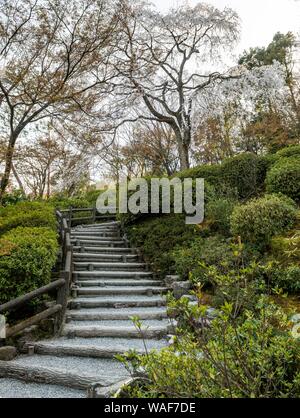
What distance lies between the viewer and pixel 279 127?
1508 cm

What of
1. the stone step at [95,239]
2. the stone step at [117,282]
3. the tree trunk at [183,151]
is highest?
the tree trunk at [183,151]

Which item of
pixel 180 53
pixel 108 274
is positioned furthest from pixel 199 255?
pixel 180 53

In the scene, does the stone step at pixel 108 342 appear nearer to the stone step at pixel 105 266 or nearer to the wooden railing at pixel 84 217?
the stone step at pixel 105 266

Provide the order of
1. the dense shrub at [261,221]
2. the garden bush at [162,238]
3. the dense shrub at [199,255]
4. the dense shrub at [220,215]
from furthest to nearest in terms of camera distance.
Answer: the garden bush at [162,238]
the dense shrub at [220,215]
the dense shrub at [261,221]
the dense shrub at [199,255]

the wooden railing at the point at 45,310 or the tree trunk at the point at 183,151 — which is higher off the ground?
the tree trunk at the point at 183,151

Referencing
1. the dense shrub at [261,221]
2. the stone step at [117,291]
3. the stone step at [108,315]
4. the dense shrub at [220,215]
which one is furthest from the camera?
the dense shrub at [220,215]

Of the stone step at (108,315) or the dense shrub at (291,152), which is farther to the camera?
the dense shrub at (291,152)

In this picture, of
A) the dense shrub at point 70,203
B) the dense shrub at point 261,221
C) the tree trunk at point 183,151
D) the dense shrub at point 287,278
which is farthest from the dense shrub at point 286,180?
the dense shrub at point 70,203

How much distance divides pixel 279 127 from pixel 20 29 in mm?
10923

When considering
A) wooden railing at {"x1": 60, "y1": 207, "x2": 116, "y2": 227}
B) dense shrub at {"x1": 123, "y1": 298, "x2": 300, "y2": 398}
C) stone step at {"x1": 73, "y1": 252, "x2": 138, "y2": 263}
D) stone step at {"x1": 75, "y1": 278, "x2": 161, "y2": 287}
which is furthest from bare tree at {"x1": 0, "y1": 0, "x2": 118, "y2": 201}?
dense shrub at {"x1": 123, "y1": 298, "x2": 300, "y2": 398}

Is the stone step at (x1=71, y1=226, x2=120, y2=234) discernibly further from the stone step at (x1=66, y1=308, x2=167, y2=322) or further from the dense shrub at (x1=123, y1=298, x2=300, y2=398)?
the dense shrub at (x1=123, y1=298, x2=300, y2=398)

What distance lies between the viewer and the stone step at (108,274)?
8266 millimetres
